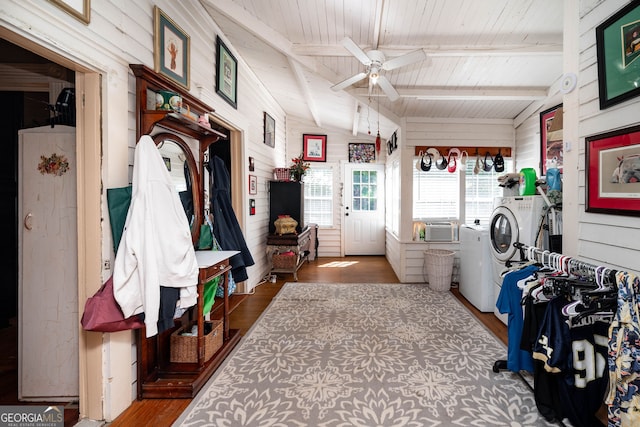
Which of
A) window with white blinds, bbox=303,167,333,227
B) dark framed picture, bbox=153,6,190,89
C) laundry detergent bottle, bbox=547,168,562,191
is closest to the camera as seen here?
dark framed picture, bbox=153,6,190,89

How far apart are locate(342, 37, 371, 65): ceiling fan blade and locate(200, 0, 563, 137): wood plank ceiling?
275 millimetres

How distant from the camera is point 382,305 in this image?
140 inches

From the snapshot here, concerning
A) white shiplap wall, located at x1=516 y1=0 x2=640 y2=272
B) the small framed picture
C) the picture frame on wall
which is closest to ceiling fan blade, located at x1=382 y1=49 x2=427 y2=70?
white shiplap wall, located at x1=516 y1=0 x2=640 y2=272

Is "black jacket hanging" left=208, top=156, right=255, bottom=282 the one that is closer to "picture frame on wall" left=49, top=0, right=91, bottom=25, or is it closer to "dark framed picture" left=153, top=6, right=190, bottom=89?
"dark framed picture" left=153, top=6, right=190, bottom=89

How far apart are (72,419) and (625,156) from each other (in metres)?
3.41

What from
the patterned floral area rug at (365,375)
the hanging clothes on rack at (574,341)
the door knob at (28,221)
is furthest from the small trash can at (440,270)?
the door knob at (28,221)

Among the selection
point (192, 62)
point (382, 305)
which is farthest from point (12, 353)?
point (382, 305)

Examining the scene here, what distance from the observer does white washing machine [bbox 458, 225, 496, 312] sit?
340 centimetres

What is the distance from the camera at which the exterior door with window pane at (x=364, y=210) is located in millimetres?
6547

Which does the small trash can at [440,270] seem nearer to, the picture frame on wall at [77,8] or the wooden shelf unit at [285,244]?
the wooden shelf unit at [285,244]

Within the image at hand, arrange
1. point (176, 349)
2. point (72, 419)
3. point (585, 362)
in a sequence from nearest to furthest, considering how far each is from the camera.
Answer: point (585, 362) → point (72, 419) → point (176, 349)

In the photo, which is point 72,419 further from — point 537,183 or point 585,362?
point 537,183

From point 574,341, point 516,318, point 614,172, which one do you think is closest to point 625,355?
point 574,341

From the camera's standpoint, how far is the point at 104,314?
153cm
